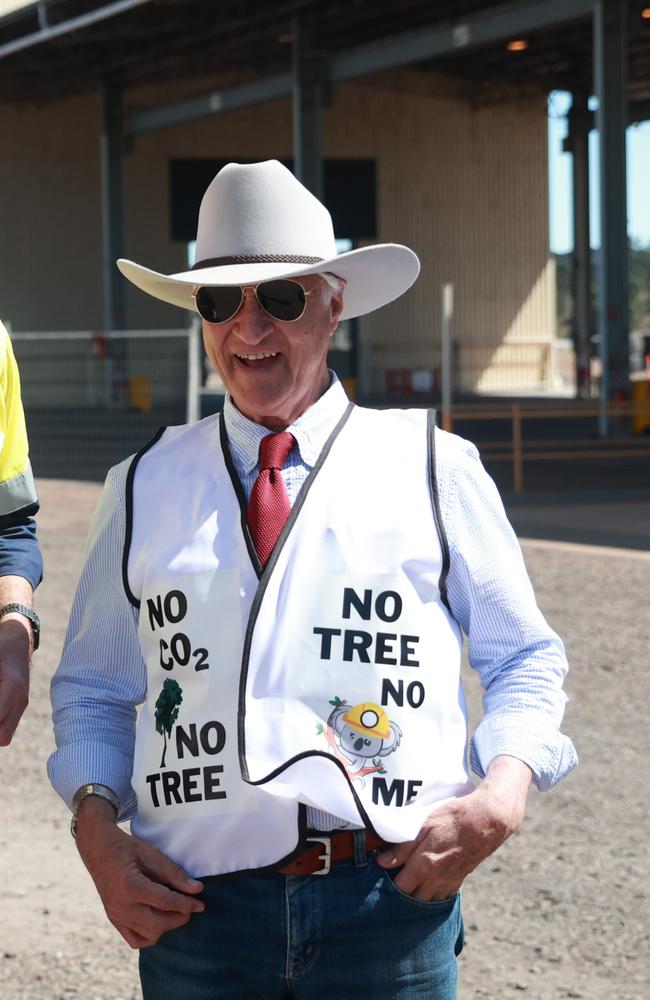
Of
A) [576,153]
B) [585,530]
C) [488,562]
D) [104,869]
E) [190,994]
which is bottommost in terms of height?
[585,530]

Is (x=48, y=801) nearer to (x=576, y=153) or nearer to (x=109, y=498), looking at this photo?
(x=109, y=498)

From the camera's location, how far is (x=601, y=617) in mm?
8578

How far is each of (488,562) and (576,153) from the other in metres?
35.0

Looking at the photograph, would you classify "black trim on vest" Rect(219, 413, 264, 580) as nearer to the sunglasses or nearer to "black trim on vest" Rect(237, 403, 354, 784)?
"black trim on vest" Rect(237, 403, 354, 784)

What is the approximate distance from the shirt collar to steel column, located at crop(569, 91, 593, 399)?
110 feet

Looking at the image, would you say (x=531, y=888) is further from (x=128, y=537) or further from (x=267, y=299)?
(x=267, y=299)

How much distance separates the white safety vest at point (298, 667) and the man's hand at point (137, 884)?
0.11 feet

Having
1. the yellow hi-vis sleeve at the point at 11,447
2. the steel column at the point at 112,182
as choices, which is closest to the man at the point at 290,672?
the yellow hi-vis sleeve at the point at 11,447

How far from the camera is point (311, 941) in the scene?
1934mm

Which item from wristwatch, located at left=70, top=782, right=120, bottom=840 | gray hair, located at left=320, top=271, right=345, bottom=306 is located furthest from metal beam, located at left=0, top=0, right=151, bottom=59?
wristwatch, located at left=70, top=782, right=120, bottom=840

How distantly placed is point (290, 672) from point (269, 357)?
48 cm

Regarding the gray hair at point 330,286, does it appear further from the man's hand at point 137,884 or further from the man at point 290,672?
the man's hand at point 137,884

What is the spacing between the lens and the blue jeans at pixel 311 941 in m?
1.93

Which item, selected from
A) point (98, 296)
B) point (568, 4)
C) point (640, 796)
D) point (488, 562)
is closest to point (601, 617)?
point (640, 796)
